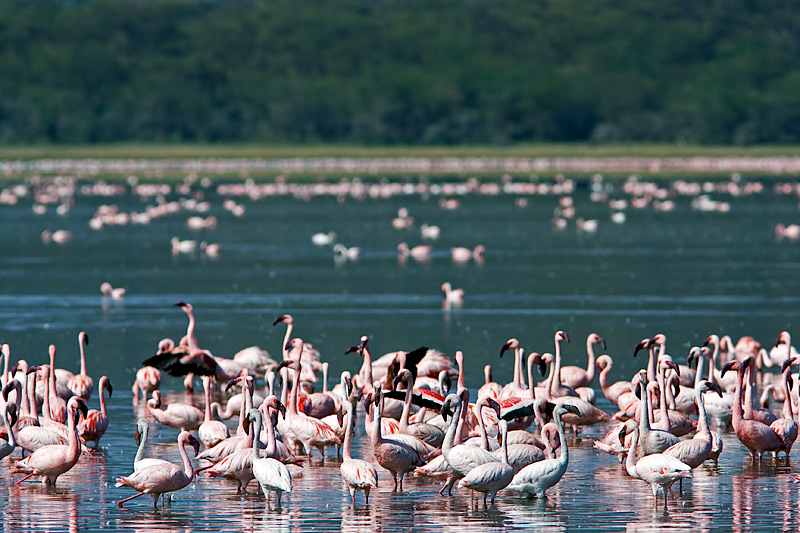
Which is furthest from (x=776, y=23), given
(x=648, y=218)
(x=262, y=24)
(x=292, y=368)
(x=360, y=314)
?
(x=292, y=368)

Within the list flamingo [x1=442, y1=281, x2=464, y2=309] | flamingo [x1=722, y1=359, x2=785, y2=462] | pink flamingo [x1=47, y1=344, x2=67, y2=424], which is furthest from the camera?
flamingo [x1=442, y1=281, x2=464, y2=309]

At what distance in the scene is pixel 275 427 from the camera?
13727 millimetres

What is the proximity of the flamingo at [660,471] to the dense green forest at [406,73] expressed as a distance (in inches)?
4205

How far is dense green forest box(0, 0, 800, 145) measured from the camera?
397ft

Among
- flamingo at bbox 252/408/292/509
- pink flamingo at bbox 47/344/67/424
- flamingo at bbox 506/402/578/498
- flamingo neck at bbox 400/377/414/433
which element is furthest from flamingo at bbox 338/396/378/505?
pink flamingo at bbox 47/344/67/424

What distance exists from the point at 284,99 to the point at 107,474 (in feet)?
381

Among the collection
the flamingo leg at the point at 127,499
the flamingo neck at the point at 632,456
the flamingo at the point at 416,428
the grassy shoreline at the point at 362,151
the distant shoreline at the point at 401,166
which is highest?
the grassy shoreline at the point at 362,151

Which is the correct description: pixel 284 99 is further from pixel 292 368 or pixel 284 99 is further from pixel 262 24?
pixel 292 368

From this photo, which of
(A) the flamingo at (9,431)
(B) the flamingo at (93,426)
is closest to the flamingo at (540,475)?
(B) the flamingo at (93,426)

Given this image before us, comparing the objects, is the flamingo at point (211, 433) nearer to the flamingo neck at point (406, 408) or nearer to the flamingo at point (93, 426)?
the flamingo at point (93, 426)

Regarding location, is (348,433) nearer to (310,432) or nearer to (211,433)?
(310,432)

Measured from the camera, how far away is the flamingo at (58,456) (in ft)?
44.1

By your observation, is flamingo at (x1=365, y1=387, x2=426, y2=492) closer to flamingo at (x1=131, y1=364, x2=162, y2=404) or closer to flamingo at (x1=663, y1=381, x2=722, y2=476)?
flamingo at (x1=663, y1=381, x2=722, y2=476)

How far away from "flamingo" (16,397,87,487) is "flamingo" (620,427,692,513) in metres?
5.01
